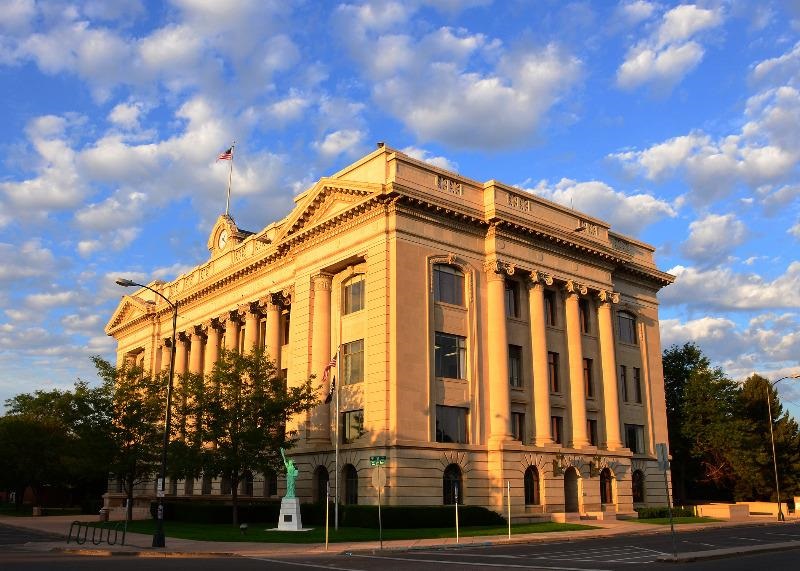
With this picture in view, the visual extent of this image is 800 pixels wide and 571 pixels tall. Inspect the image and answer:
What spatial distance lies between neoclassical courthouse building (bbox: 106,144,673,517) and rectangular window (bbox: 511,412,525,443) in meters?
0.14

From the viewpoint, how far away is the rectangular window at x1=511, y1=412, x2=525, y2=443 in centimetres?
4872

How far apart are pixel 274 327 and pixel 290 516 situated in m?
20.6

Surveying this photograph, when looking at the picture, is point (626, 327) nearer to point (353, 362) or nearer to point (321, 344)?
point (353, 362)

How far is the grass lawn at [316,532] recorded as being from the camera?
34.6 m

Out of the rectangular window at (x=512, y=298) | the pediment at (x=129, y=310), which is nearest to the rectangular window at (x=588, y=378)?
the rectangular window at (x=512, y=298)

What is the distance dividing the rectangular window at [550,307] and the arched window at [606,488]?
10.7 meters

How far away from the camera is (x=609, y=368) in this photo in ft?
183

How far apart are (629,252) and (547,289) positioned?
39.9 ft

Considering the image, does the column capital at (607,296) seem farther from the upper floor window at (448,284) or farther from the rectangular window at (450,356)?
the rectangular window at (450,356)

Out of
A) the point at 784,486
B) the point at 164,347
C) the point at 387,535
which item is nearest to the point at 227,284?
the point at 164,347

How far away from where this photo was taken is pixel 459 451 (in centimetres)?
4494

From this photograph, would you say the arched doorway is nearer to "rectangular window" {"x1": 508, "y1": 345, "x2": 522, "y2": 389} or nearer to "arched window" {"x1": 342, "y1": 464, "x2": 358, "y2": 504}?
"rectangular window" {"x1": 508, "y1": 345, "x2": 522, "y2": 389}

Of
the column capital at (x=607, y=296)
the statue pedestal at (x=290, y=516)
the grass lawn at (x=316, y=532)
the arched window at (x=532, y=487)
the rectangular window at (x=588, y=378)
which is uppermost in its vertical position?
the column capital at (x=607, y=296)

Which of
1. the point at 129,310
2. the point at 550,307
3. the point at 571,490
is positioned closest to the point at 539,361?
the point at 550,307
